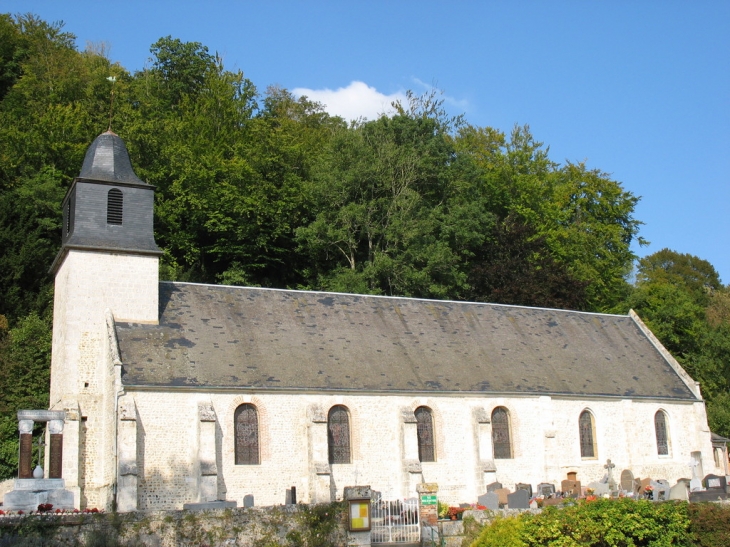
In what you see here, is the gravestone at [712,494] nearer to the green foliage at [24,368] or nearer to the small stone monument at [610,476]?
the small stone monument at [610,476]

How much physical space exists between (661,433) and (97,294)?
22821mm

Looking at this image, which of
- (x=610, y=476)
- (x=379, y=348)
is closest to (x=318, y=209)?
(x=379, y=348)

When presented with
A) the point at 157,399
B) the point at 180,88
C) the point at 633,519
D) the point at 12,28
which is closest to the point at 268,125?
the point at 180,88

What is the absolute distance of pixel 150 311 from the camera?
28.3 meters

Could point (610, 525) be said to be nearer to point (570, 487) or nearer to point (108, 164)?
point (570, 487)

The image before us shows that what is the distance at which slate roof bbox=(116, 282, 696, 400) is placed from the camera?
27.4 metres

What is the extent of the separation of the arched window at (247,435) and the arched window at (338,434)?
2474 millimetres

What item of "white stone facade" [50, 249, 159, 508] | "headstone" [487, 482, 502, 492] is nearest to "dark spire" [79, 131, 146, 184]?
"white stone facade" [50, 249, 159, 508]

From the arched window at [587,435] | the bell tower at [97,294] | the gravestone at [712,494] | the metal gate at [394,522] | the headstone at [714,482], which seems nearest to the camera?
the metal gate at [394,522]

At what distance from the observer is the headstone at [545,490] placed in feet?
92.5

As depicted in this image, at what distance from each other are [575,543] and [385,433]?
11.0m

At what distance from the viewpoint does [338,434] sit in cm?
2794

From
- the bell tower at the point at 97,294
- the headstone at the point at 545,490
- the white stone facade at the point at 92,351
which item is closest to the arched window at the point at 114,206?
the bell tower at the point at 97,294

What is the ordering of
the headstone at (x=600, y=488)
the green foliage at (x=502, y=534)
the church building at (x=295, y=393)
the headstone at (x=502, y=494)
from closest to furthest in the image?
the green foliage at (x=502, y=534) < the church building at (x=295, y=393) < the headstone at (x=502, y=494) < the headstone at (x=600, y=488)
